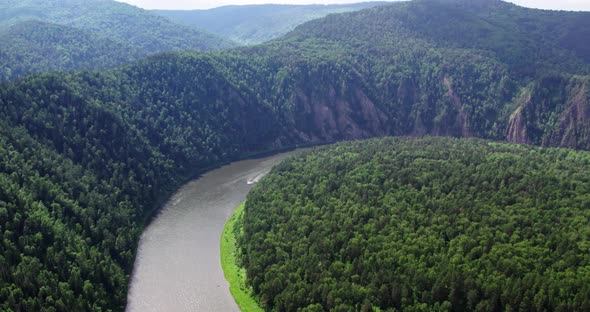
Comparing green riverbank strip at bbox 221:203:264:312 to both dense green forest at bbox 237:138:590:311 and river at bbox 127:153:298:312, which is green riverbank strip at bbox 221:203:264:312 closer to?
river at bbox 127:153:298:312

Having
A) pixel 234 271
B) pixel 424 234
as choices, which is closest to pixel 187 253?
pixel 234 271

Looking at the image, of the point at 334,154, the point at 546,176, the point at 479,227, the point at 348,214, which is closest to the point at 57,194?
the point at 348,214

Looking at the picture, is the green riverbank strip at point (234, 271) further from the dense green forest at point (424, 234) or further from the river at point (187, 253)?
the dense green forest at point (424, 234)

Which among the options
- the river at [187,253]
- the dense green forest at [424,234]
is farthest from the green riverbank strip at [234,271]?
the dense green forest at [424,234]

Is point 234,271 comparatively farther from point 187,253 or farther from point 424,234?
point 424,234

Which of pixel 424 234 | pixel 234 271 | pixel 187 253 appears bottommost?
pixel 234 271

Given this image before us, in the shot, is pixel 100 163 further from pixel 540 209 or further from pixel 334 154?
pixel 540 209
